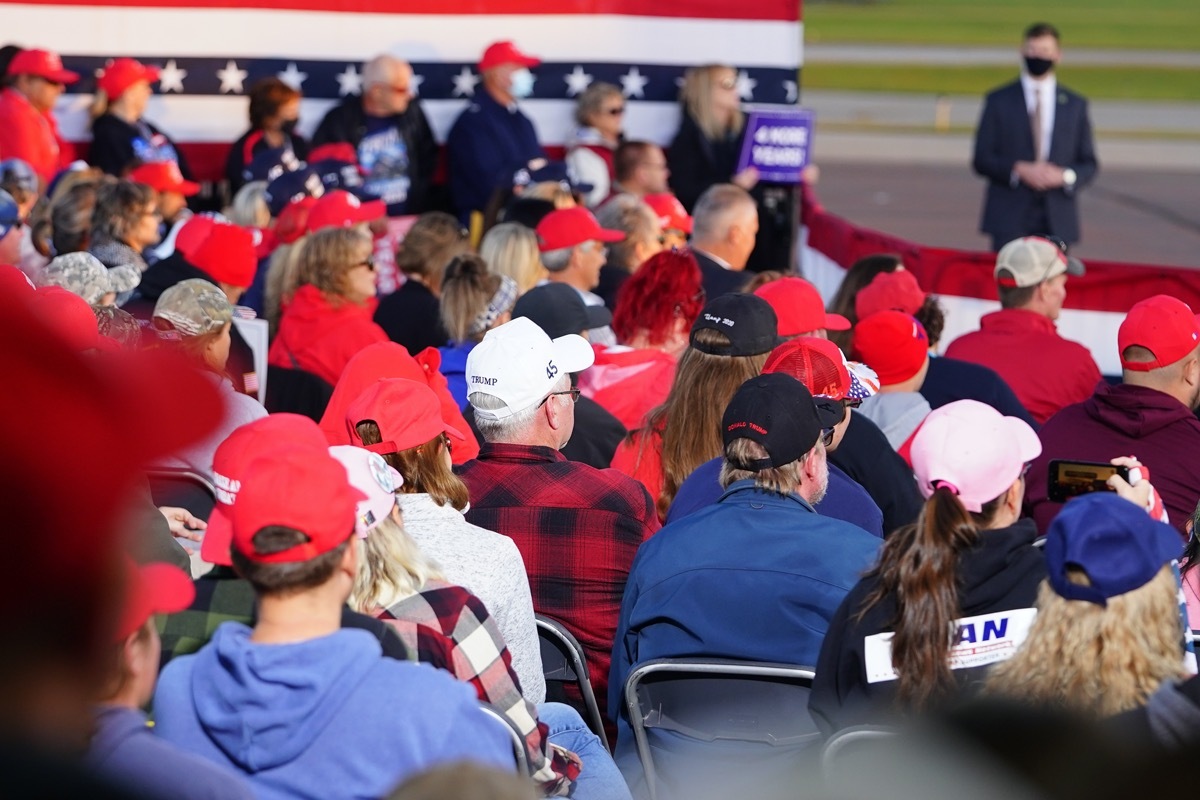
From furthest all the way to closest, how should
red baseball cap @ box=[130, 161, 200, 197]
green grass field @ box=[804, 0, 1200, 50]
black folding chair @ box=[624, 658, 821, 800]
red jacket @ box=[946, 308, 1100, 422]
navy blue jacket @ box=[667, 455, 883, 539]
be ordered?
green grass field @ box=[804, 0, 1200, 50], red baseball cap @ box=[130, 161, 200, 197], red jacket @ box=[946, 308, 1100, 422], navy blue jacket @ box=[667, 455, 883, 539], black folding chair @ box=[624, 658, 821, 800]

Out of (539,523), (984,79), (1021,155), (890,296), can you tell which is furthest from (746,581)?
(984,79)

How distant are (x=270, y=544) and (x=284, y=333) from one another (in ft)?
13.2

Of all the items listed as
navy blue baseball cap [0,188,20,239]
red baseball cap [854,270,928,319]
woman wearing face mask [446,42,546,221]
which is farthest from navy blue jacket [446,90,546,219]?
red baseball cap [854,270,928,319]

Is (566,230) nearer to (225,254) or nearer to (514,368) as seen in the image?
(225,254)

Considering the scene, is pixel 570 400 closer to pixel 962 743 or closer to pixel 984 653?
pixel 984 653

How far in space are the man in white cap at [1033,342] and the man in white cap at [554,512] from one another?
263cm

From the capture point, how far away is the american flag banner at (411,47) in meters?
10.5

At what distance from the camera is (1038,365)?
6.22 m

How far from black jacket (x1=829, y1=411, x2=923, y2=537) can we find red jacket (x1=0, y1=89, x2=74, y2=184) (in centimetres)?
625

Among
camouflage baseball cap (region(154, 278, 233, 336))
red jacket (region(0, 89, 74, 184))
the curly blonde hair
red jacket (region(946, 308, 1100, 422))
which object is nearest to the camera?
the curly blonde hair

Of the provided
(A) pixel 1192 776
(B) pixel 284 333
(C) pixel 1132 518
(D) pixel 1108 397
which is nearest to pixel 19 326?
(A) pixel 1192 776

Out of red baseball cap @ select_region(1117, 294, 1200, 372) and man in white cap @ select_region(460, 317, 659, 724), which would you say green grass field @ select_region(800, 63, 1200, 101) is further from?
man in white cap @ select_region(460, 317, 659, 724)

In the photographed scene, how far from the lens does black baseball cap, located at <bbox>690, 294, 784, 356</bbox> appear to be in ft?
15.6

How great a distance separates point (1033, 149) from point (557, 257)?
4.84 meters
